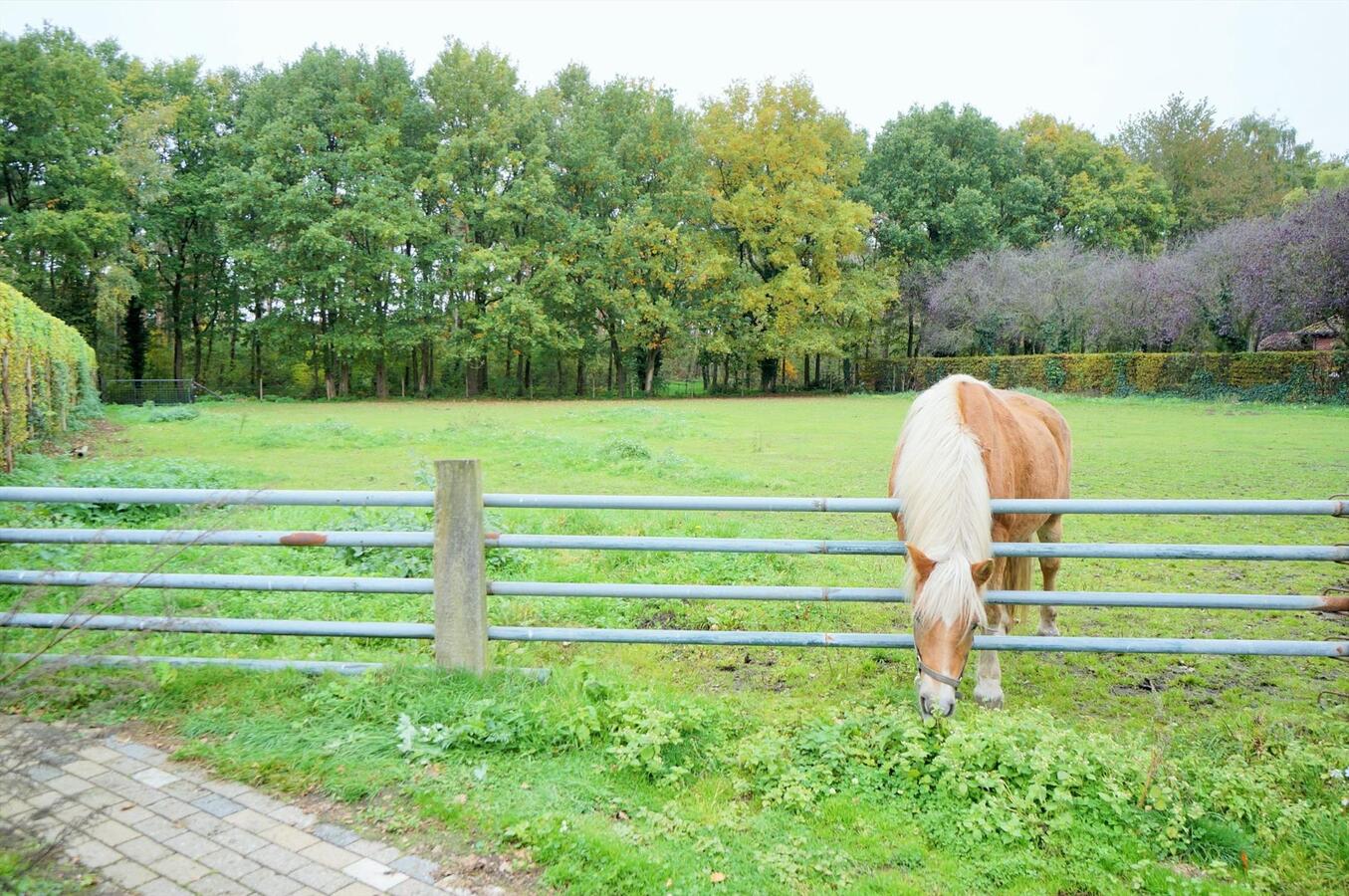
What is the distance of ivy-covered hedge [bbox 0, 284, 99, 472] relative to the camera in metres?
11.9

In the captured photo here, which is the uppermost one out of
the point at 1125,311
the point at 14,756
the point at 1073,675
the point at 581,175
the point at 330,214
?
the point at 581,175

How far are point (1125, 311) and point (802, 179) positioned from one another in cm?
1736

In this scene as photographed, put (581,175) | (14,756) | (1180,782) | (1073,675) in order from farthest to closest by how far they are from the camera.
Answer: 1. (581,175)
2. (1073,675)
3. (1180,782)
4. (14,756)

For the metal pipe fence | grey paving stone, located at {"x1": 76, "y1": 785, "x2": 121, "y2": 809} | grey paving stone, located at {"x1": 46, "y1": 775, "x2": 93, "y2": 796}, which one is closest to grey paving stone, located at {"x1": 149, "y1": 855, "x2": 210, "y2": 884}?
grey paving stone, located at {"x1": 76, "y1": 785, "x2": 121, "y2": 809}

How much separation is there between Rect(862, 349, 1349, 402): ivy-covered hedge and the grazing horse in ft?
98.3

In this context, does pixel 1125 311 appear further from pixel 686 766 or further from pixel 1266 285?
pixel 686 766

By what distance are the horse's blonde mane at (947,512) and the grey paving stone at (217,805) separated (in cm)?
306

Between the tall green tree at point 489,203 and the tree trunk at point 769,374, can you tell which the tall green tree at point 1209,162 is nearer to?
the tree trunk at point 769,374

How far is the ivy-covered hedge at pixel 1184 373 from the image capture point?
27.7 m

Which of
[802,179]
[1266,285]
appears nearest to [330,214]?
[802,179]

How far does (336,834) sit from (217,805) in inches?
22.8

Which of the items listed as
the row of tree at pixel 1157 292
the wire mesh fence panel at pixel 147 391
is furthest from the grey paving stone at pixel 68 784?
the wire mesh fence panel at pixel 147 391

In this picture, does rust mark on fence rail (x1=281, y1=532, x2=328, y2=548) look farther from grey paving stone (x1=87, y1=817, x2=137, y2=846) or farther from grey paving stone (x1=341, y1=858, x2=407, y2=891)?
grey paving stone (x1=341, y1=858, x2=407, y2=891)

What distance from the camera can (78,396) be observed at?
22.3 m
